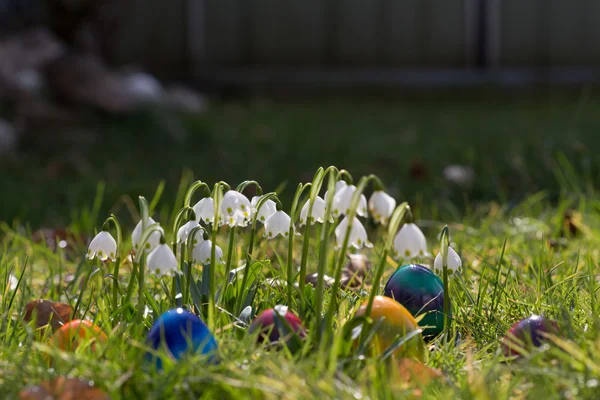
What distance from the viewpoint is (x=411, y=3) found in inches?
337

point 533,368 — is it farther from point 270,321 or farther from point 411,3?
point 411,3

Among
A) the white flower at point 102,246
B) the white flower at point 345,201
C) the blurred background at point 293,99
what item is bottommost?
the blurred background at point 293,99

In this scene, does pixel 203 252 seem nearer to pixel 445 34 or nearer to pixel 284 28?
pixel 284 28

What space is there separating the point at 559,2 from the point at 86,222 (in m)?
7.07

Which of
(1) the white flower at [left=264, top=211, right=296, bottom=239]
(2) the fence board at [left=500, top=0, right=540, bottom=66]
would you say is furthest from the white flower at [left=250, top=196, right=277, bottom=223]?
(2) the fence board at [left=500, top=0, right=540, bottom=66]

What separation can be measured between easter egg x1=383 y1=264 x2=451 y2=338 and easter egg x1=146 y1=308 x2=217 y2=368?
1.61ft

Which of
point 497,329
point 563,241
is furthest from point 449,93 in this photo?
point 497,329

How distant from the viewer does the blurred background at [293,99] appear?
3783 mm

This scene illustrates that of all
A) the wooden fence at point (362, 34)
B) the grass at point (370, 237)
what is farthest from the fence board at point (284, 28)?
the grass at point (370, 237)

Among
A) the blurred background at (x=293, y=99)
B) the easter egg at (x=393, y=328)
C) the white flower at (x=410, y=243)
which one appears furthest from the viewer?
the blurred background at (x=293, y=99)

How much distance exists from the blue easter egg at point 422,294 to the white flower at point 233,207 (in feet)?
1.37

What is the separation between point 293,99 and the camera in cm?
795

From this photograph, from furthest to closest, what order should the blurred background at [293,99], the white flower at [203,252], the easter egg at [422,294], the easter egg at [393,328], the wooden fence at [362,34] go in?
the wooden fence at [362,34] → the blurred background at [293,99] → the easter egg at [422,294] → the white flower at [203,252] → the easter egg at [393,328]

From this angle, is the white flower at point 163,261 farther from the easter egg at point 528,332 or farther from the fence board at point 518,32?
the fence board at point 518,32
